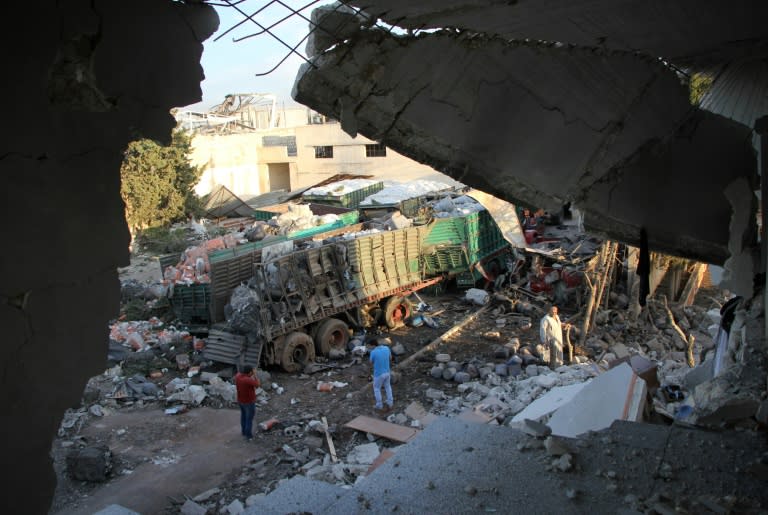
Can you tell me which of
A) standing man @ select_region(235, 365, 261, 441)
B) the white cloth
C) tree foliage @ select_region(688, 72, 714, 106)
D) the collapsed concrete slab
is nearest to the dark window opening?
the white cloth

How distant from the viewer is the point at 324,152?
30.4 metres

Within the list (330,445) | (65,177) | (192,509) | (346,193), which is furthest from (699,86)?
(346,193)

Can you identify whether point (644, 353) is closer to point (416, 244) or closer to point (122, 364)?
point (416, 244)

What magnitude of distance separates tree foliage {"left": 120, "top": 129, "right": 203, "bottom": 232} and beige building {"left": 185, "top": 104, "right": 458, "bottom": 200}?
3.29 meters

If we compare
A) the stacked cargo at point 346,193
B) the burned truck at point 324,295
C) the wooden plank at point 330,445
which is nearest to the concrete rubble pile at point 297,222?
the stacked cargo at point 346,193

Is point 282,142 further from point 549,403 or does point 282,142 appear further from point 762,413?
point 762,413

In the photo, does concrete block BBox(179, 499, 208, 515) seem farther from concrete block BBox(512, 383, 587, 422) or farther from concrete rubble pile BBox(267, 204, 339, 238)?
concrete rubble pile BBox(267, 204, 339, 238)

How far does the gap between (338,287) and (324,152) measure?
20.7 metres

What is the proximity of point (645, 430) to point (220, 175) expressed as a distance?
29203mm

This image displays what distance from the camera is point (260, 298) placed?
9492 mm

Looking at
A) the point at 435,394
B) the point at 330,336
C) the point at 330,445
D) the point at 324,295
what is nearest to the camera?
the point at 330,445

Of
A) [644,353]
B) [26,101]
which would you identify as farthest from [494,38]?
[644,353]

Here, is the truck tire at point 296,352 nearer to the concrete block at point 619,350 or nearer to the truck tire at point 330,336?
the truck tire at point 330,336

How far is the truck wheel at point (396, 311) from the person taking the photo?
11.8 metres
